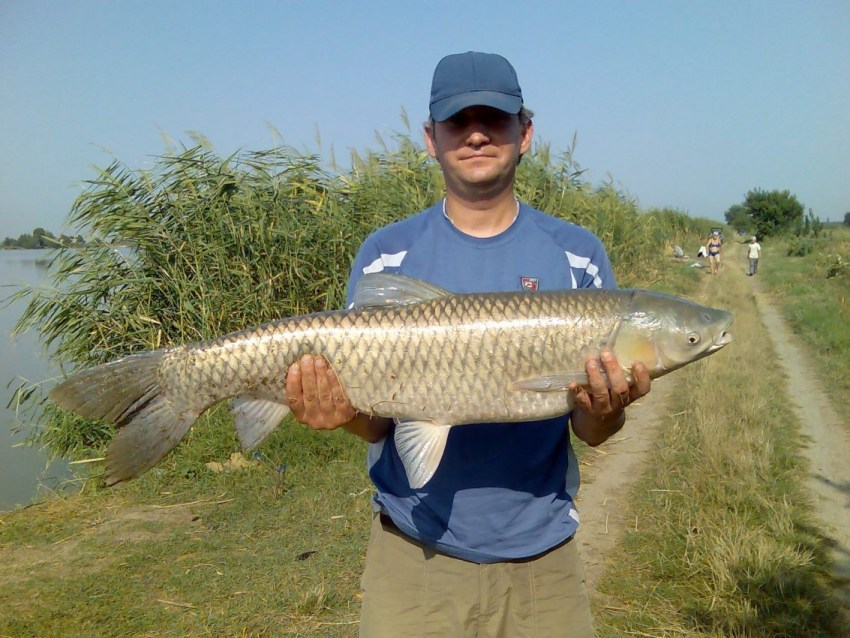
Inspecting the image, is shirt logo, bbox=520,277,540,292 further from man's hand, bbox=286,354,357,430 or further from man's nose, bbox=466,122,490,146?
man's hand, bbox=286,354,357,430

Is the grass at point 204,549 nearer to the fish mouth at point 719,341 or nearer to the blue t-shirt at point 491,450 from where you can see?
the blue t-shirt at point 491,450

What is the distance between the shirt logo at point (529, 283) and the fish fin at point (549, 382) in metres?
0.29

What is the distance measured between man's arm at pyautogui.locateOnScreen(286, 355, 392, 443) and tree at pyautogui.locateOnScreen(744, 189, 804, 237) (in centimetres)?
5903

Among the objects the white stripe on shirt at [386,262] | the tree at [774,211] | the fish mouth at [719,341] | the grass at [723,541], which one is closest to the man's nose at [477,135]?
the white stripe on shirt at [386,262]

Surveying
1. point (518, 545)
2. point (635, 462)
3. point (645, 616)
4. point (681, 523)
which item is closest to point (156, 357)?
point (518, 545)

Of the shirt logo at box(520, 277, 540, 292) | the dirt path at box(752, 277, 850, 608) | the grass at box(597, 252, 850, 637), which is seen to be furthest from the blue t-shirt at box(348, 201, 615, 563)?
the dirt path at box(752, 277, 850, 608)

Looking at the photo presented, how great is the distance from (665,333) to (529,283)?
47cm

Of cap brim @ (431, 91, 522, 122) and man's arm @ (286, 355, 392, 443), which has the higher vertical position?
cap brim @ (431, 91, 522, 122)

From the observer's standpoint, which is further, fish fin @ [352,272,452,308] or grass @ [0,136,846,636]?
grass @ [0,136,846,636]

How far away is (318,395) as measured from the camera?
211 cm

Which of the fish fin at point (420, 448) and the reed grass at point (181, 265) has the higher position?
the reed grass at point (181, 265)

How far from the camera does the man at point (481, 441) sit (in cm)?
196

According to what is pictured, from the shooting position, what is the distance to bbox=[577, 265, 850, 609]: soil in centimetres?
416

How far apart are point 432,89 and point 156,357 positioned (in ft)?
4.12
